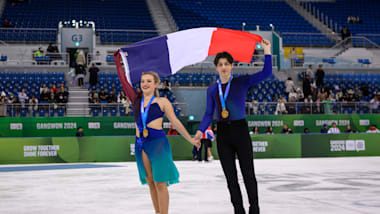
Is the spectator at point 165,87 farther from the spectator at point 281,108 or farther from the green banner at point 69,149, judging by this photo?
the spectator at point 281,108

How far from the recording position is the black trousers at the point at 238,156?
18.6 ft

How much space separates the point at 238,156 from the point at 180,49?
9.64 feet

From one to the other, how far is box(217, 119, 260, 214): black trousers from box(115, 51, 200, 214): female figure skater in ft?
1.21

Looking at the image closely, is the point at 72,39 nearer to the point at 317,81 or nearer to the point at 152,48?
the point at 317,81

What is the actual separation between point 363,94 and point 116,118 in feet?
45.8

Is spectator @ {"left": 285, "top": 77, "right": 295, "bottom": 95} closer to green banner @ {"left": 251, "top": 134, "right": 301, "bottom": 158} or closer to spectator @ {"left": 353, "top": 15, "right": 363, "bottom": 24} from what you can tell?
green banner @ {"left": 251, "top": 134, "right": 301, "bottom": 158}

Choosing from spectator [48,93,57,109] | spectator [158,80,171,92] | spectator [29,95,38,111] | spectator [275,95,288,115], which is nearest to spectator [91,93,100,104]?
spectator [48,93,57,109]

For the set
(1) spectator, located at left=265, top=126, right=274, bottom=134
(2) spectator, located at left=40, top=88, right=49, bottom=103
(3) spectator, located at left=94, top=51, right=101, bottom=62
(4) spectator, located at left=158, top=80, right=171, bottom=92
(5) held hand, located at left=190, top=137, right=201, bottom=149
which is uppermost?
(3) spectator, located at left=94, top=51, right=101, bottom=62

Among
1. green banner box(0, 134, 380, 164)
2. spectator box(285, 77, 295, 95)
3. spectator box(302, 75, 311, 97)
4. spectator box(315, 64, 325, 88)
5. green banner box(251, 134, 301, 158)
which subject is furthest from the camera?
spectator box(315, 64, 325, 88)

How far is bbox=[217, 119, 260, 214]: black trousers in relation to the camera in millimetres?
5672

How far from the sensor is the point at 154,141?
222 inches

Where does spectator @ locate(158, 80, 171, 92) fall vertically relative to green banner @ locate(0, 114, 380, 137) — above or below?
above

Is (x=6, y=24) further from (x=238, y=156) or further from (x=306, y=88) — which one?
(x=238, y=156)

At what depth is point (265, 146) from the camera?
2106cm
